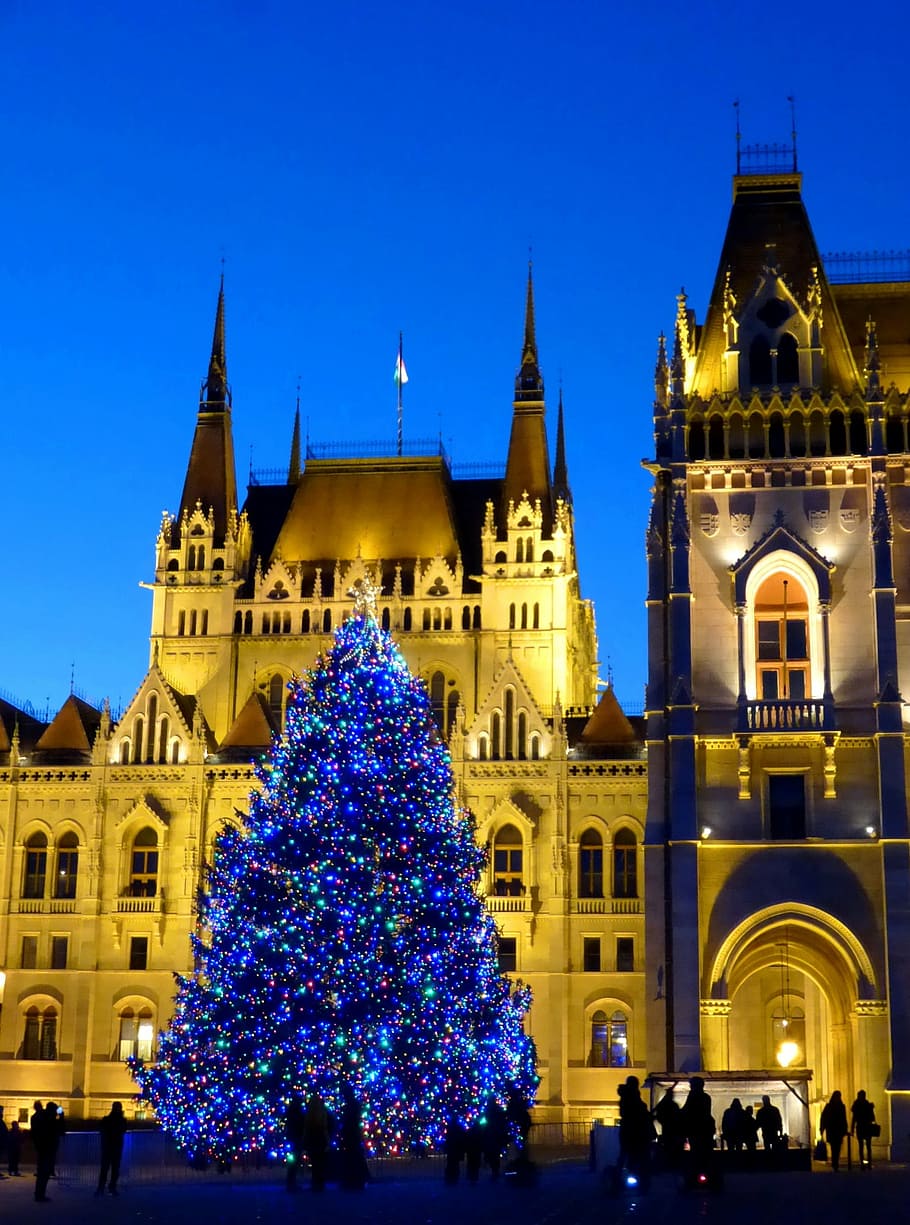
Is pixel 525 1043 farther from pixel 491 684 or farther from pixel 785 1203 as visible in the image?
pixel 491 684

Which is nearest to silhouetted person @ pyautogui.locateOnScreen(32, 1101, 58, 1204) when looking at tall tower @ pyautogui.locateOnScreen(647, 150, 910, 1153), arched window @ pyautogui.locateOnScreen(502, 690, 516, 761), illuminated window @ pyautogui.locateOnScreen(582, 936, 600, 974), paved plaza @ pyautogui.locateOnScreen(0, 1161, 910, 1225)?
paved plaza @ pyautogui.locateOnScreen(0, 1161, 910, 1225)

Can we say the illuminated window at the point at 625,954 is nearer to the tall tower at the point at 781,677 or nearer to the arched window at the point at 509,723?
the arched window at the point at 509,723

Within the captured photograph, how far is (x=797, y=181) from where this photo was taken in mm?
52625

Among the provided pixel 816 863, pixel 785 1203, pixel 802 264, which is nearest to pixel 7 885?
pixel 816 863

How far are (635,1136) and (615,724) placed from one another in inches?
1253

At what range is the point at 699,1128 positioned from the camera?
1135 inches

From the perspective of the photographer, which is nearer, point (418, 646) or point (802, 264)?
point (802, 264)

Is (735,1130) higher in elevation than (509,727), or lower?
lower

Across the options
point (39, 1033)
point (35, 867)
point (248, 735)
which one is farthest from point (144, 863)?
point (39, 1033)

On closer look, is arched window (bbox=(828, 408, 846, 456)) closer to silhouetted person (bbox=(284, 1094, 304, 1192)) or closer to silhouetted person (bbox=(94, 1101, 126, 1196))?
silhouetted person (bbox=(284, 1094, 304, 1192))

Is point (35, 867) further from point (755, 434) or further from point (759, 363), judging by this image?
point (759, 363)

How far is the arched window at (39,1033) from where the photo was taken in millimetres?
60969

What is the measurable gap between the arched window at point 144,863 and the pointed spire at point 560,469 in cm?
2245

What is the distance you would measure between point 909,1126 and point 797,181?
88.5 feet
